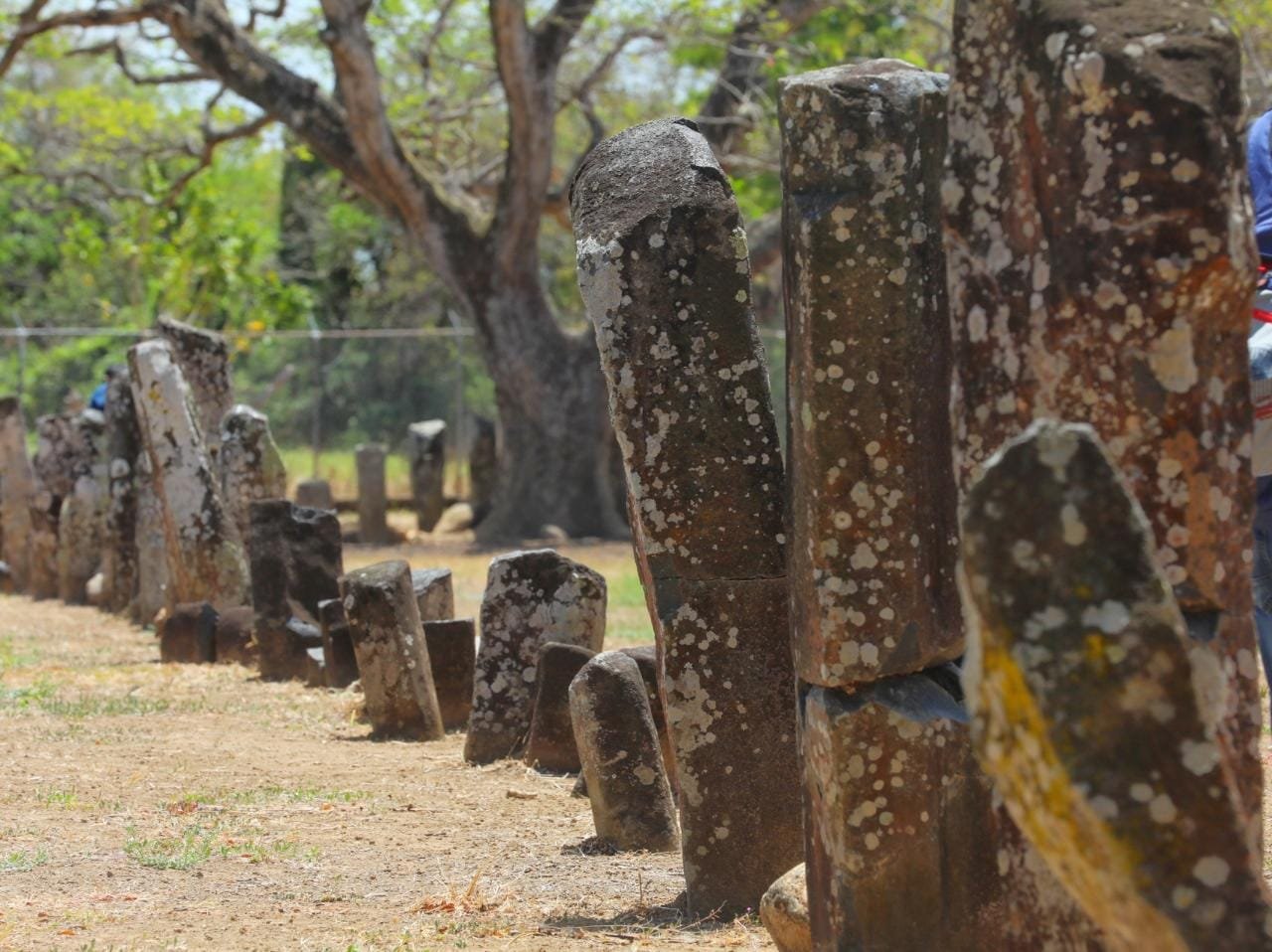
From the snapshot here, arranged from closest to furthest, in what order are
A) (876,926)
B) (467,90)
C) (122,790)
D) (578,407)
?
(876,926), (122,790), (578,407), (467,90)

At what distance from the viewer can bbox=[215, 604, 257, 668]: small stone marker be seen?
11.7 meters

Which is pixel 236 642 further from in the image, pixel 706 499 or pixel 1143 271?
pixel 1143 271

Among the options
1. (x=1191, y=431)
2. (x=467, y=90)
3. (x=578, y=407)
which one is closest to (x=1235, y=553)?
(x=1191, y=431)

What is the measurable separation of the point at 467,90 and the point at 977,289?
27.4 metres

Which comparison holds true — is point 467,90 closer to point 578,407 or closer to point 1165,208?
point 578,407

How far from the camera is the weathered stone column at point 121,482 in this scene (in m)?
14.5

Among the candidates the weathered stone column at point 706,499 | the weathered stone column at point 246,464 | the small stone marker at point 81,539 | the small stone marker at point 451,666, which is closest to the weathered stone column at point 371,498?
the small stone marker at point 81,539

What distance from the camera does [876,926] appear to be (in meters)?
4.06

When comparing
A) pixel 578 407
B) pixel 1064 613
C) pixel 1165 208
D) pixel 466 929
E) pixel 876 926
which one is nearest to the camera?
pixel 1064 613

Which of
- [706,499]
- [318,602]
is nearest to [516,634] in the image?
[706,499]

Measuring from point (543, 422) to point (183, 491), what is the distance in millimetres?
10068

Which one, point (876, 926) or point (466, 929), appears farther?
point (466, 929)

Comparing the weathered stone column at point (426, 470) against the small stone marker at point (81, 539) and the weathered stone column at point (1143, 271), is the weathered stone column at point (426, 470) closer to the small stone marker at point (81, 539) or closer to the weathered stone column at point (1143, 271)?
the small stone marker at point (81, 539)

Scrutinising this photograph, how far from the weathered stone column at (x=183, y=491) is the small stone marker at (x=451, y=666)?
152 inches
